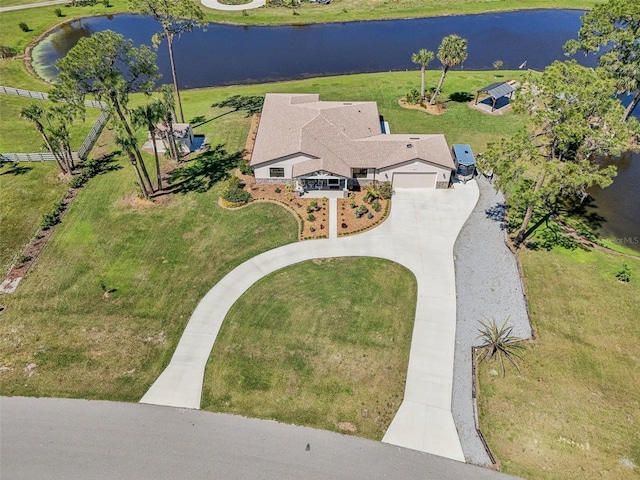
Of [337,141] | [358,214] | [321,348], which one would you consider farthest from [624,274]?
[337,141]

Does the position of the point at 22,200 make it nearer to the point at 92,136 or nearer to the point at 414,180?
the point at 92,136

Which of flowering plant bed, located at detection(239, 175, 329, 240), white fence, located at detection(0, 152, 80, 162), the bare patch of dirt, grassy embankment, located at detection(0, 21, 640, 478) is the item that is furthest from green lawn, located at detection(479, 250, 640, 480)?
white fence, located at detection(0, 152, 80, 162)

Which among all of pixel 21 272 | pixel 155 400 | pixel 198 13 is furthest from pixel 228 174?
pixel 155 400

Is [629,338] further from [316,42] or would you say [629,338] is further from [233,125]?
[316,42]

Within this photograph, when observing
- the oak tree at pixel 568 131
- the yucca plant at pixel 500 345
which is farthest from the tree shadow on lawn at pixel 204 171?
the yucca plant at pixel 500 345

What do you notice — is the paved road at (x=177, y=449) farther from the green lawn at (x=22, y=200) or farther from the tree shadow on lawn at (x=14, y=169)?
the tree shadow on lawn at (x=14, y=169)

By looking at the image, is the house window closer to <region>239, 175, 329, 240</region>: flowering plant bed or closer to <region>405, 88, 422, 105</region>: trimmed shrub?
<region>239, 175, 329, 240</region>: flowering plant bed
